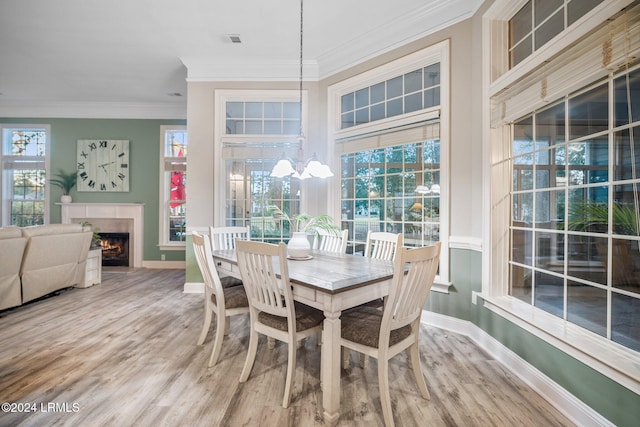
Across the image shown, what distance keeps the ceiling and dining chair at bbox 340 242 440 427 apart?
2.50 m

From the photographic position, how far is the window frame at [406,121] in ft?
9.55

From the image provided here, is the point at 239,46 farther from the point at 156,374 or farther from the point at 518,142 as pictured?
the point at 156,374

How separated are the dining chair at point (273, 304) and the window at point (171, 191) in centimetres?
464

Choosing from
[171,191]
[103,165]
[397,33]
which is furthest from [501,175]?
[103,165]

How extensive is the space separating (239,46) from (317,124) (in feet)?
4.45

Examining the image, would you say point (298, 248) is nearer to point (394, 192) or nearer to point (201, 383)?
point (201, 383)

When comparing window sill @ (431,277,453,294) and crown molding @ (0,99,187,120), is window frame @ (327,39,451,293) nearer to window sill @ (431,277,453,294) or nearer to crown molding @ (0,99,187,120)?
window sill @ (431,277,453,294)

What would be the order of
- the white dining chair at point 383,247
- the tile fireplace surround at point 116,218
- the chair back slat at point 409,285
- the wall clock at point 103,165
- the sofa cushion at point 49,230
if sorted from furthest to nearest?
1. the wall clock at point 103,165
2. the tile fireplace surround at point 116,218
3. the sofa cushion at point 49,230
4. the white dining chair at point 383,247
5. the chair back slat at point 409,285

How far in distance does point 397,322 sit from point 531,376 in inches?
44.0

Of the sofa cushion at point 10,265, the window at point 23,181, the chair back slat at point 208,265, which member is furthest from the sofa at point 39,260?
the window at point 23,181

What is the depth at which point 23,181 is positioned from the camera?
240 inches

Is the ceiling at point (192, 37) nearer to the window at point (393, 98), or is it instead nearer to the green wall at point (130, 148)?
the window at point (393, 98)

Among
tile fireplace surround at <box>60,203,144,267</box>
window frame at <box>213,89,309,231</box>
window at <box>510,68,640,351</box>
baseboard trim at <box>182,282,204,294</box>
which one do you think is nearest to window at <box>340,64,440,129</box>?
window frame at <box>213,89,309,231</box>

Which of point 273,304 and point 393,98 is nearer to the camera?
point 273,304
